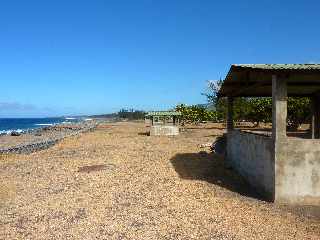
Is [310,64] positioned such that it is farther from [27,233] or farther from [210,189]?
[27,233]

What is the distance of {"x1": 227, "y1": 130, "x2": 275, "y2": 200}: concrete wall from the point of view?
11.1 m

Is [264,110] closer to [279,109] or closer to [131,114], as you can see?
[279,109]

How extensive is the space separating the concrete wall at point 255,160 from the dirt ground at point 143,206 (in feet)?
1.08

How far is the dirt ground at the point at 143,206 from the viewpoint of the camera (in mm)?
9039

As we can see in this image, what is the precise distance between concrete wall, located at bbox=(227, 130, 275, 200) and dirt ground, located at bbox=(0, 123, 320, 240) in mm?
331

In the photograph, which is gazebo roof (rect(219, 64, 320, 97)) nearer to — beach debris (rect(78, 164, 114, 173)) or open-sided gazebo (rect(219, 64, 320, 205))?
open-sided gazebo (rect(219, 64, 320, 205))

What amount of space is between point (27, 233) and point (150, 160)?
10262 millimetres

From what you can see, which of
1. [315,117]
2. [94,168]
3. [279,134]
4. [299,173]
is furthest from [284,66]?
[94,168]

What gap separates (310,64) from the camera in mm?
11008

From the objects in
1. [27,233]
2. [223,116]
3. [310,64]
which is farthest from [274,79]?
[223,116]

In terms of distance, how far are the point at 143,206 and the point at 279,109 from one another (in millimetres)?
4142

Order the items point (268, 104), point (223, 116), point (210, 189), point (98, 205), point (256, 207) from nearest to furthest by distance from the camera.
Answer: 1. point (256, 207)
2. point (98, 205)
3. point (210, 189)
4. point (268, 104)
5. point (223, 116)

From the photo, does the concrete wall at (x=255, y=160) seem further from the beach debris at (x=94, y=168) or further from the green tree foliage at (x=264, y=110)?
the green tree foliage at (x=264, y=110)

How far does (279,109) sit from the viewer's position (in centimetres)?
1088
